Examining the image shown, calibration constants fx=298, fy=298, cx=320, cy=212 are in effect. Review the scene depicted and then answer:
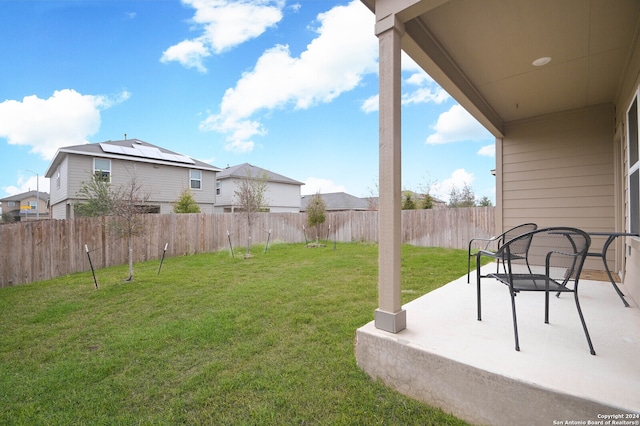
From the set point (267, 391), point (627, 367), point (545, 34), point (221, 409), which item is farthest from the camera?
point (545, 34)

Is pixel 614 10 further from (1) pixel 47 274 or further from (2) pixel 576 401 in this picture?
(1) pixel 47 274

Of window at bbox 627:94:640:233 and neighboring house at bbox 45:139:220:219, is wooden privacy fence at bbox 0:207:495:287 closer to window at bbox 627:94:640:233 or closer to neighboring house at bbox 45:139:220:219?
neighboring house at bbox 45:139:220:219

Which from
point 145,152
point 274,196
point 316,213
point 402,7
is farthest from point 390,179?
point 274,196

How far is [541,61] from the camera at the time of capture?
315 centimetres

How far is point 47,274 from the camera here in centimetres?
588

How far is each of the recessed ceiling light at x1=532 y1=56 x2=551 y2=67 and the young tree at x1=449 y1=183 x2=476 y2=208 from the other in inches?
554

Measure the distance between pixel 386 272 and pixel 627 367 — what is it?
1.32 meters

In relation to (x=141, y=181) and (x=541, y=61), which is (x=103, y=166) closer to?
(x=141, y=181)

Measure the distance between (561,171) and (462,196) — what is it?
41.3 feet

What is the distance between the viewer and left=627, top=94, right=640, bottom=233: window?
105 inches

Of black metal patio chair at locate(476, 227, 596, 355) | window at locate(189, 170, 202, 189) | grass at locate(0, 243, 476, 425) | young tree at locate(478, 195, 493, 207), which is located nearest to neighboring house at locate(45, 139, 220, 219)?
window at locate(189, 170, 202, 189)

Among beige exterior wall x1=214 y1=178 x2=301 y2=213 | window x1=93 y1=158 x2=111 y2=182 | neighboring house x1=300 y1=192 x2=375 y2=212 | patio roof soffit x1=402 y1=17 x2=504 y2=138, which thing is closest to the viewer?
patio roof soffit x1=402 y1=17 x2=504 y2=138

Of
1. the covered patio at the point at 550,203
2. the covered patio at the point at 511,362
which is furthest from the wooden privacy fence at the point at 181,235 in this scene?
the covered patio at the point at 511,362

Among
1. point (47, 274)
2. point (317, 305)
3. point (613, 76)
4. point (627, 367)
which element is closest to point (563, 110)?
point (613, 76)
